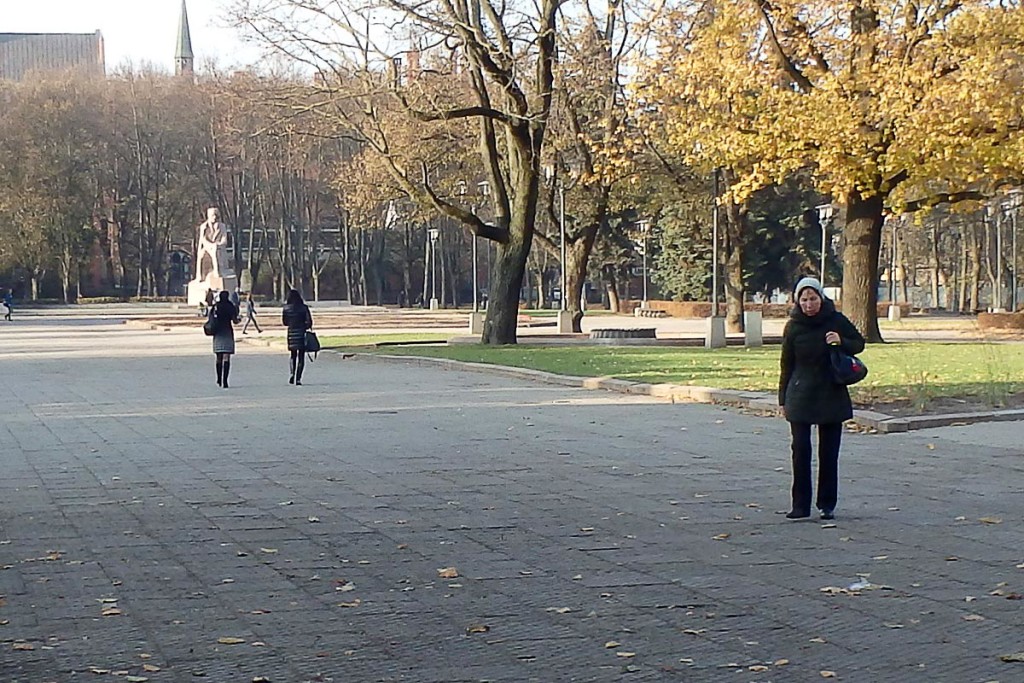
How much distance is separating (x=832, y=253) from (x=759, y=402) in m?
52.9

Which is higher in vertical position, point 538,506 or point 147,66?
point 147,66

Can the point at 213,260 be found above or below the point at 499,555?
above

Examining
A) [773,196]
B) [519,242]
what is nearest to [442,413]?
[519,242]

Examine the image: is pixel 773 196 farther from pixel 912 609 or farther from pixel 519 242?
pixel 912 609

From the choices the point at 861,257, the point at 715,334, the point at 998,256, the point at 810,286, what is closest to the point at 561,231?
the point at 715,334

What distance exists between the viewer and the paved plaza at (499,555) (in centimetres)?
626

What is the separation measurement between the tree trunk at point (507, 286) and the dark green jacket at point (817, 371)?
986 inches

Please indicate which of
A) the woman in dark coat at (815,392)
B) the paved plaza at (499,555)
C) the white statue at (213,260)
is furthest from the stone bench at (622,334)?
the white statue at (213,260)

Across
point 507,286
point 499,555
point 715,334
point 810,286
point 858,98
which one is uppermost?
point 858,98

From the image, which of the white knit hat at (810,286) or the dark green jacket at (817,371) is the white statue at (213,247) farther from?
the dark green jacket at (817,371)

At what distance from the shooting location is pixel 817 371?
10.0m

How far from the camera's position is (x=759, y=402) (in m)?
18.7

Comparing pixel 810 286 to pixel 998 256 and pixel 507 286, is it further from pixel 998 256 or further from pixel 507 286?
pixel 998 256

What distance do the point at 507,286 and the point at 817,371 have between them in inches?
1016
